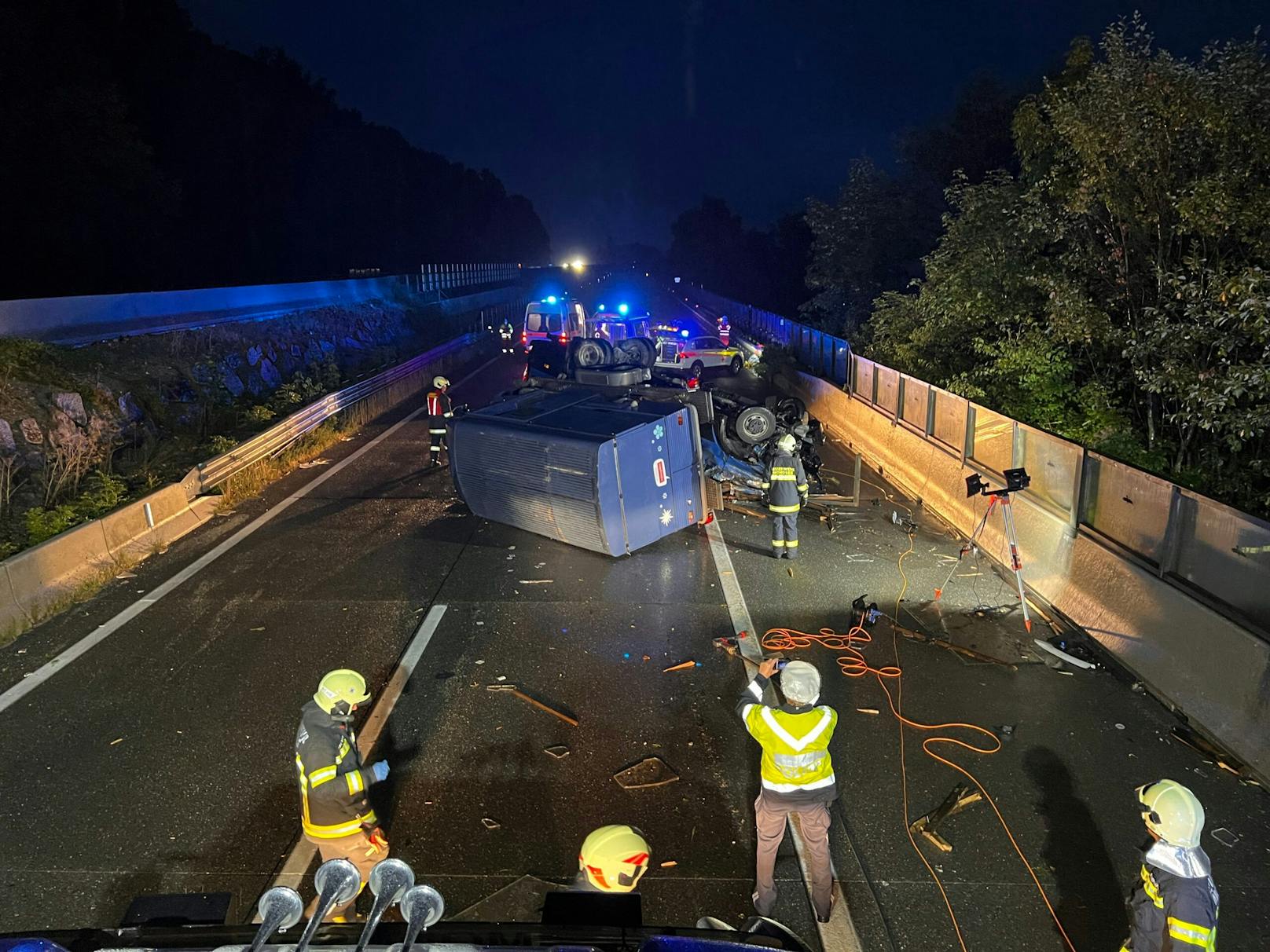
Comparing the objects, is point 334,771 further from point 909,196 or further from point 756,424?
point 909,196

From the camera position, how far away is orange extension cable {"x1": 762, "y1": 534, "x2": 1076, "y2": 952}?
4559 millimetres

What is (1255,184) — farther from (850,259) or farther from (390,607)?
(850,259)

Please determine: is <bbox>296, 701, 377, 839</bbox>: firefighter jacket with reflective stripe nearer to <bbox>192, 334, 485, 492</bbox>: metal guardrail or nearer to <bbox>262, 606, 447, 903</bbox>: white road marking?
<bbox>262, 606, 447, 903</bbox>: white road marking

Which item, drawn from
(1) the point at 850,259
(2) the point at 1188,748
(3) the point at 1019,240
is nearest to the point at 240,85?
(1) the point at 850,259

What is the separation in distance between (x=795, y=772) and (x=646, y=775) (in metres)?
1.73

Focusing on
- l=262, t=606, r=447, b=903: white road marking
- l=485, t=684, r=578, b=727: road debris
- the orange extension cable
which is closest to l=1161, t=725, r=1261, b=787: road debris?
the orange extension cable

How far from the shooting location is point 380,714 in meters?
6.35

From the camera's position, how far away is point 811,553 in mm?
10289

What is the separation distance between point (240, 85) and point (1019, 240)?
209ft

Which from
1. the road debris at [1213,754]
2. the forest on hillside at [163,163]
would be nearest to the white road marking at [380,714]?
the road debris at [1213,754]

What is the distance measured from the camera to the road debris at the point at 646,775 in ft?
17.9

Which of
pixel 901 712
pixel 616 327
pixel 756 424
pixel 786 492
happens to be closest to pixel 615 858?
pixel 901 712

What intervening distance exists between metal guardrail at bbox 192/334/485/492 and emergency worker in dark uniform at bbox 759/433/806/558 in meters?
8.28

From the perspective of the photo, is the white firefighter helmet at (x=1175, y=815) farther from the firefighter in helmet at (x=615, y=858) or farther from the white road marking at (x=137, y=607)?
the white road marking at (x=137, y=607)
